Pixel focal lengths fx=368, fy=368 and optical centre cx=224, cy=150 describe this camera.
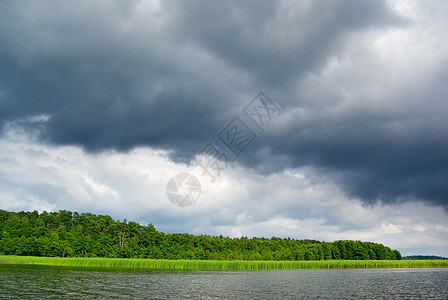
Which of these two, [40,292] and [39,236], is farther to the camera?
[39,236]

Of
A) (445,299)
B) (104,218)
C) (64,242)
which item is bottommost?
(445,299)

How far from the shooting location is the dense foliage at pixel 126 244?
371 feet

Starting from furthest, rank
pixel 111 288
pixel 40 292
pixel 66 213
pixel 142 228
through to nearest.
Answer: pixel 66 213, pixel 142 228, pixel 111 288, pixel 40 292

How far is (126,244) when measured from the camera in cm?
13325

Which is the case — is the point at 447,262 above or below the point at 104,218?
below

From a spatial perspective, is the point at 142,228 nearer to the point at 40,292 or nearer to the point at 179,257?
the point at 179,257

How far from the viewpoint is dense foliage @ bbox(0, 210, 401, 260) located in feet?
371

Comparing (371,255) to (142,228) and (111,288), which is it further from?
(111,288)

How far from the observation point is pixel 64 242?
114750 millimetres

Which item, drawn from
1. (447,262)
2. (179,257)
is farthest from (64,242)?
(447,262)

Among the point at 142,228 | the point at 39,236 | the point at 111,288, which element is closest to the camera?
the point at 111,288

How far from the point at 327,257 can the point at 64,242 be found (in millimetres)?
106218

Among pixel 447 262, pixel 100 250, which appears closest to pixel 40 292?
pixel 100 250

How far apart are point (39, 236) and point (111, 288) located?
9793cm
